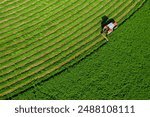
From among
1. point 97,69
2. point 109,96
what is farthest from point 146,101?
point 97,69

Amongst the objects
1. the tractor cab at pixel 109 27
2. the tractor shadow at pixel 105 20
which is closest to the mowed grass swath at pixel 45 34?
the tractor shadow at pixel 105 20

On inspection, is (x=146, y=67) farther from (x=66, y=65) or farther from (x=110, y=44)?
(x=66, y=65)

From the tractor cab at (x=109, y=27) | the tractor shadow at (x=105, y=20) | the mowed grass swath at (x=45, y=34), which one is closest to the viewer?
the mowed grass swath at (x=45, y=34)

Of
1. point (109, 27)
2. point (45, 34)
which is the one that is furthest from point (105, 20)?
point (45, 34)

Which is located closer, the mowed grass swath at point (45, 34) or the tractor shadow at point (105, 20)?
the mowed grass swath at point (45, 34)

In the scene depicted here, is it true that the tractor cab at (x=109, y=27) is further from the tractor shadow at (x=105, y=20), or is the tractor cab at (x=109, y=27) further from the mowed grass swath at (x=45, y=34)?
the mowed grass swath at (x=45, y=34)

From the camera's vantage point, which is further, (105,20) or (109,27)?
(105,20)

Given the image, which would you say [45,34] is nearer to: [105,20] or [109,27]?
[109,27]

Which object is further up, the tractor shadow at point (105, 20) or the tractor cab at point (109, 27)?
the tractor shadow at point (105, 20)

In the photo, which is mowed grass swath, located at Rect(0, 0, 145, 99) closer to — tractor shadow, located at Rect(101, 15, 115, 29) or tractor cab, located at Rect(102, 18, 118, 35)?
tractor shadow, located at Rect(101, 15, 115, 29)
